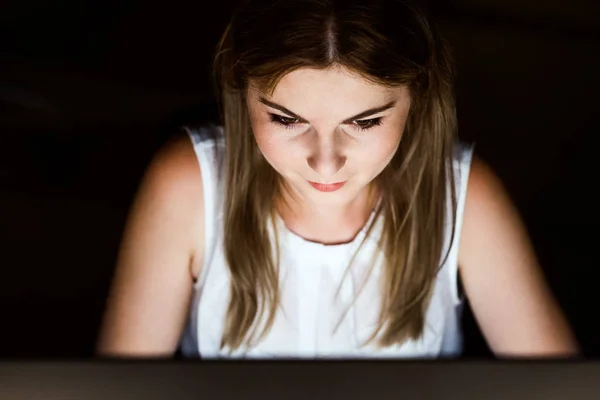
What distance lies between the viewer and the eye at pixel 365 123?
29.1 inches

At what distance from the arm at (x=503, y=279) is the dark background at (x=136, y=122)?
30 mm

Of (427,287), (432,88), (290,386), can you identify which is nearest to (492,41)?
(432,88)

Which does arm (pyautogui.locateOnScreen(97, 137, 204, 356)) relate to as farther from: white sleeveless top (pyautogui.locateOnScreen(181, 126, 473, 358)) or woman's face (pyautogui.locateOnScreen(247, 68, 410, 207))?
woman's face (pyautogui.locateOnScreen(247, 68, 410, 207))

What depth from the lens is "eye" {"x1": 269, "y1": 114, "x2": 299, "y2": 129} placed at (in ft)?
2.44

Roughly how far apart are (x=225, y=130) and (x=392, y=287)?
1.06 ft

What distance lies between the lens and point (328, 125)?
2.39 ft

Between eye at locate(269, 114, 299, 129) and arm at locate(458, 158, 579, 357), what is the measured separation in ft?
0.93

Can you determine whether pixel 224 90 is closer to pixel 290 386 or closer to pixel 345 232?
pixel 345 232

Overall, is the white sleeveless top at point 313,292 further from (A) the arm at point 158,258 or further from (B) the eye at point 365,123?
(B) the eye at point 365,123

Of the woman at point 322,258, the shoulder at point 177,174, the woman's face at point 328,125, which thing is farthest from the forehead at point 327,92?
the shoulder at point 177,174

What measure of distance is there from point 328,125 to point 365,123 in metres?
0.04

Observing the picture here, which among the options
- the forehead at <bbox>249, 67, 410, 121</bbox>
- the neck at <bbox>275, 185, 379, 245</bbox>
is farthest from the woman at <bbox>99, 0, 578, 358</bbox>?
the forehead at <bbox>249, 67, 410, 121</bbox>

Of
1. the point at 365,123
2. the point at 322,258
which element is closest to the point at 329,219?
→ the point at 322,258

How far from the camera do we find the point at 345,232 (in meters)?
0.99
